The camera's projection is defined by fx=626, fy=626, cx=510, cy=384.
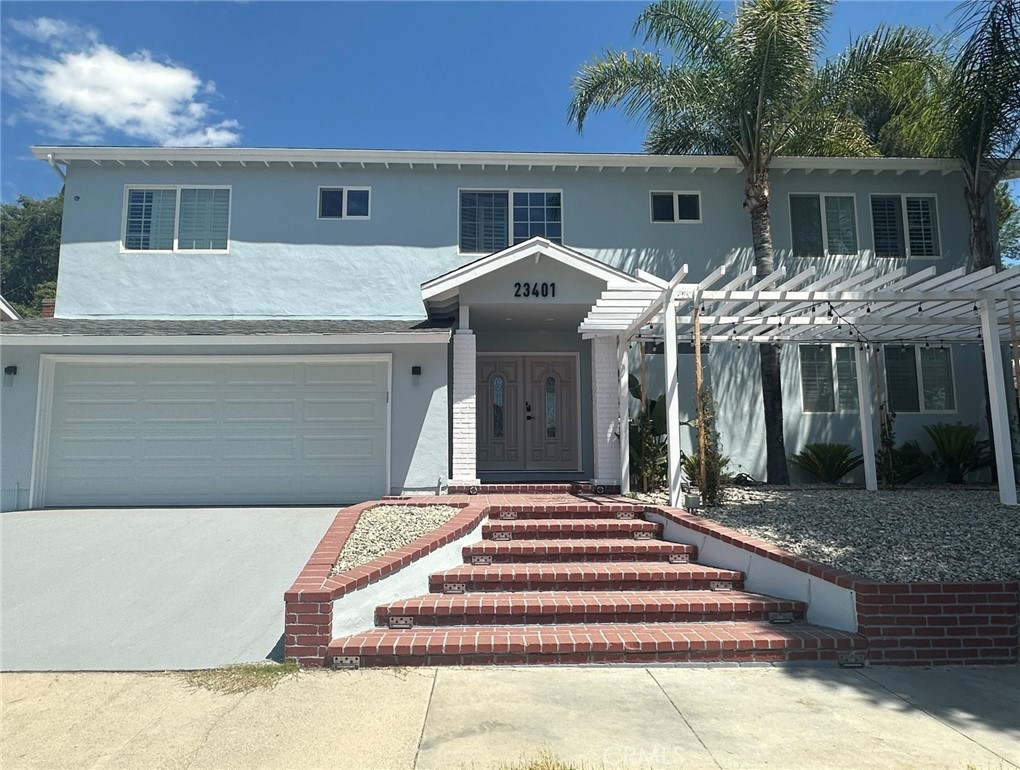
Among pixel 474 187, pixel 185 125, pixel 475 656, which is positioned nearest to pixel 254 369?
pixel 474 187

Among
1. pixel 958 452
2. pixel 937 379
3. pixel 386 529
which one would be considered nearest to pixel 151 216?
pixel 386 529

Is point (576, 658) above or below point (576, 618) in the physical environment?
below

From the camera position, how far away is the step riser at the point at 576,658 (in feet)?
15.4

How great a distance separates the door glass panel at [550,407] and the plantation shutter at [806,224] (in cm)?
548


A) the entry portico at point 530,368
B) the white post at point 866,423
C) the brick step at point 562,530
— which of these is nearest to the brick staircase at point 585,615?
the brick step at point 562,530

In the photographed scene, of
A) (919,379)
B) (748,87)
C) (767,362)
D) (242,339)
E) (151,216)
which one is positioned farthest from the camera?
(919,379)

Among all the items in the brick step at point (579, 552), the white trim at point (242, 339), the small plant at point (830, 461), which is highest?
the white trim at point (242, 339)

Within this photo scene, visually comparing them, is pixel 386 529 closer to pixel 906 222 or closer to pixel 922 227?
pixel 906 222

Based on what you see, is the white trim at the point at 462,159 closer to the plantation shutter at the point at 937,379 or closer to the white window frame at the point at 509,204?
the white window frame at the point at 509,204

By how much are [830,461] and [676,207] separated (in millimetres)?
5561

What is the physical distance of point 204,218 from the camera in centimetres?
1173

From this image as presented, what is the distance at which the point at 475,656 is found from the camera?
4699mm
